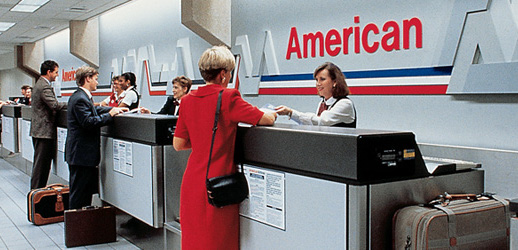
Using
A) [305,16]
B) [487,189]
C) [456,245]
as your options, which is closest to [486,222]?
[456,245]

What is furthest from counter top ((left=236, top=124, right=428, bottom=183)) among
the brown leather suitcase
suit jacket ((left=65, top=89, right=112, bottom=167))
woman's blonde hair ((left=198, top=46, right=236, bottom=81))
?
the brown leather suitcase

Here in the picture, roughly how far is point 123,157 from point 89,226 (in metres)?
0.81

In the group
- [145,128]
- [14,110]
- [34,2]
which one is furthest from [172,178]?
[34,2]

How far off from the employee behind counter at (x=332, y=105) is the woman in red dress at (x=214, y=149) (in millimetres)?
842

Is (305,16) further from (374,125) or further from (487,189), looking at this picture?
(487,189)

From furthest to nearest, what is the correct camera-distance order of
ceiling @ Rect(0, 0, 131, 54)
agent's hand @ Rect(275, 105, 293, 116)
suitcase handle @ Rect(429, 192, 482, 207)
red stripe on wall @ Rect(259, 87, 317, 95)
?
ceiling @ Rect(0, 0, 131, 54)
red stripe on wall @ Rect(259, 87, 317, 95)
agent's hand @ Rect(275, 105, 293, 116)
suitcase handle @ Rect(429, 192, 482, 207)

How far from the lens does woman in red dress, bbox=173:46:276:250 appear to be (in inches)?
93.9

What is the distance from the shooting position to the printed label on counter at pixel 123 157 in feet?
12.7

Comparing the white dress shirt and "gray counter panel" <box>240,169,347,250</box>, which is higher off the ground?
the white dress shirt

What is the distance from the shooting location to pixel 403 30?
15.5 ft

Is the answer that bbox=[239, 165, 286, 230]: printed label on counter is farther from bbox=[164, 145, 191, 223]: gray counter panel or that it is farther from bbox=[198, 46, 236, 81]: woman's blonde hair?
bbox=[164, 145, 191, 223]: gray counter panel

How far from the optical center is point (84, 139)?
4352 mm

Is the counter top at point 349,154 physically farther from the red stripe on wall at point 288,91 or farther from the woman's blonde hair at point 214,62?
the red stripe on wall at point 288,91

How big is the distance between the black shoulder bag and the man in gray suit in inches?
151
